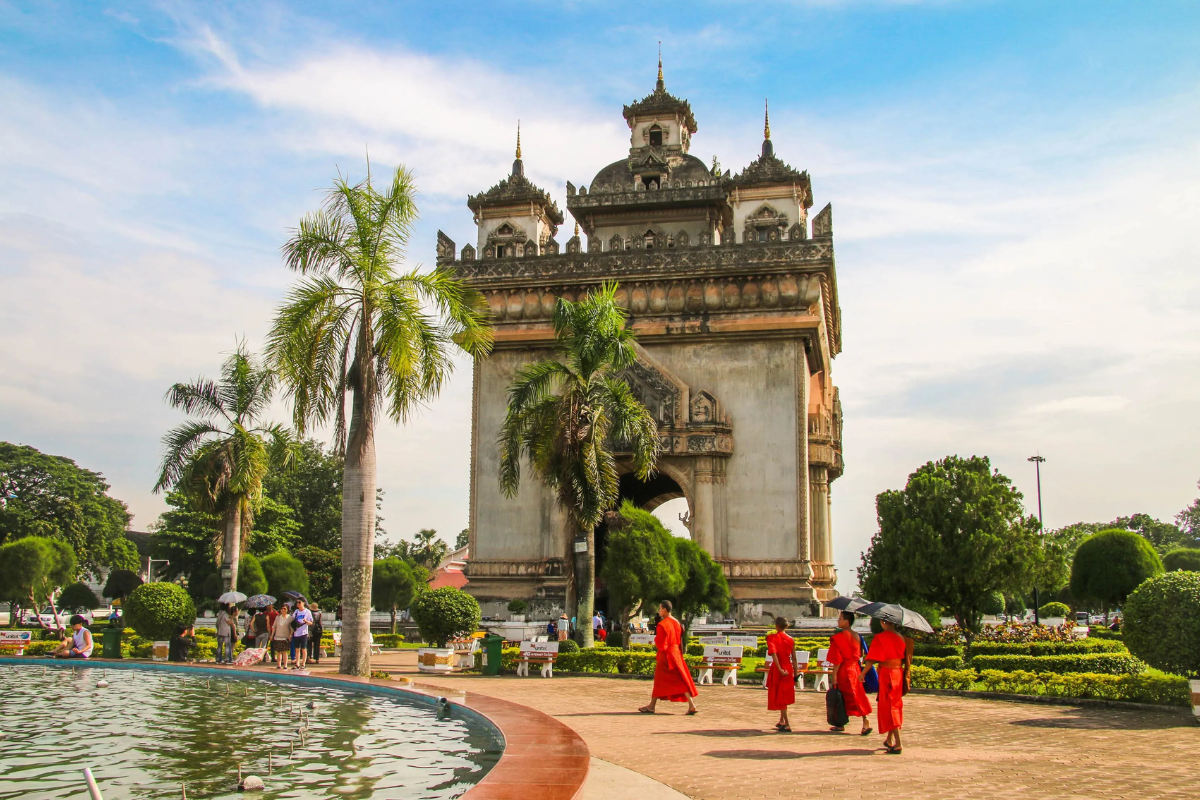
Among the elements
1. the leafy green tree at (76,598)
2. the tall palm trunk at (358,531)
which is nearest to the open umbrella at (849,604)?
the tall palm trunk at (358,531)

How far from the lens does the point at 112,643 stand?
19969 mm

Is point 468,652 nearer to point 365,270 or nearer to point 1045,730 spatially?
point 365,270

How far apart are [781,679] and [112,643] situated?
559 inches

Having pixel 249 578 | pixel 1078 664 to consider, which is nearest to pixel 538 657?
pixel 1078 664

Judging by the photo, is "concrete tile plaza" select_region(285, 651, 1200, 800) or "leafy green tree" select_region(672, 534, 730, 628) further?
"leafy green tree" select_region(672, 534, 730, 628)

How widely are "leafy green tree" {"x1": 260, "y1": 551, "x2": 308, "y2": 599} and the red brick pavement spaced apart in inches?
1013

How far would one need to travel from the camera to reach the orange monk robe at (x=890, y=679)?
30.5 ft

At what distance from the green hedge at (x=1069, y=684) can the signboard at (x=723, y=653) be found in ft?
8.79

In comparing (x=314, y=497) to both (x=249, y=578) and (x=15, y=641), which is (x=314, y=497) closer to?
(x=249, y=578)

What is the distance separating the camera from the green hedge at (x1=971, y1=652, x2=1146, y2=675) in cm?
1541

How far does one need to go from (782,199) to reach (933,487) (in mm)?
14752

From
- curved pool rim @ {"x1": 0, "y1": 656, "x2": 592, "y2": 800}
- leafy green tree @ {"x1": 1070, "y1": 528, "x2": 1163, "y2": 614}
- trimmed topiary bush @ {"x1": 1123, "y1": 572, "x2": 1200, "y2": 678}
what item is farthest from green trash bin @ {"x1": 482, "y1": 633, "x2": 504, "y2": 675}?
leafy green tree @ {"x1": 1070, "y1": 528, "x2": 1163, "y2": 614}

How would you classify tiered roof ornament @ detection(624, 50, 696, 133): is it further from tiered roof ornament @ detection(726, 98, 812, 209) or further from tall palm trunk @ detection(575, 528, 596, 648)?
tall palm trunk @ detection(575, 528, 596, 648)

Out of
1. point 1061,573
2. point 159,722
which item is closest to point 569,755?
point 159,722
